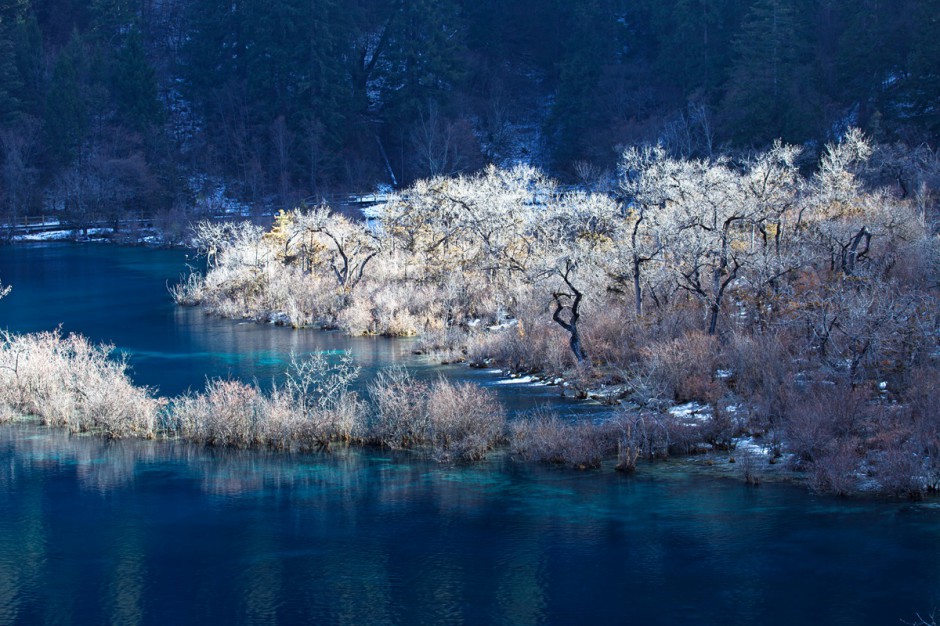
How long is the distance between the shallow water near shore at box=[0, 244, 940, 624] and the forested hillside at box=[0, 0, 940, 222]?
53.5 metres

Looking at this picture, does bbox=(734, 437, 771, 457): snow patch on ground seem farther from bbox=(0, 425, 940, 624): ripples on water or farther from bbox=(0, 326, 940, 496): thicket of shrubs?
bbox=(0, 425, 940, 624): ripples on water

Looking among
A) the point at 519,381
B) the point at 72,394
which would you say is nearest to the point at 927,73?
the point at 519,381

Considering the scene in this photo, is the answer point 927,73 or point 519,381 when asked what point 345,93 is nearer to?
point 927,73

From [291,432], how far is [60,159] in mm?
76336

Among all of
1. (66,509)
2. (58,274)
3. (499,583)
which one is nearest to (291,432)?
(66,509)

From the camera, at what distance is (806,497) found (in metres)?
17.8

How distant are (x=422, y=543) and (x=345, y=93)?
77657 millimetres

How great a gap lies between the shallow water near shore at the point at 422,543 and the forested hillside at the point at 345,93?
53511 mm

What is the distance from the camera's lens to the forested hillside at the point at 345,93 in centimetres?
7975

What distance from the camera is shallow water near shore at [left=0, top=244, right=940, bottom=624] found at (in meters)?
13.9

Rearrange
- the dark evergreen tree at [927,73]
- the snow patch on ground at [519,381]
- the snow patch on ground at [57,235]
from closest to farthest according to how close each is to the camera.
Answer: the snow patch on ground at [519,381] < the dark evergreen tree at [927,73] < the snow patch on ground at [57,235]

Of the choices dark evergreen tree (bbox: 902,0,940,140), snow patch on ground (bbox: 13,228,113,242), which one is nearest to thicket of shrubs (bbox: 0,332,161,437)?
dark evergreen tree (bbox: 902,0,940,140)

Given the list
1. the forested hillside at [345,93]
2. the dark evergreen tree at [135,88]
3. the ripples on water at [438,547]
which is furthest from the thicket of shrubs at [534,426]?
the dark evergreen tree at [135,88]

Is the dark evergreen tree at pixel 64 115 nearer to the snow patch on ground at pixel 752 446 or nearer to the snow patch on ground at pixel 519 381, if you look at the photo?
the snow patch on ground at pixel 519 381
